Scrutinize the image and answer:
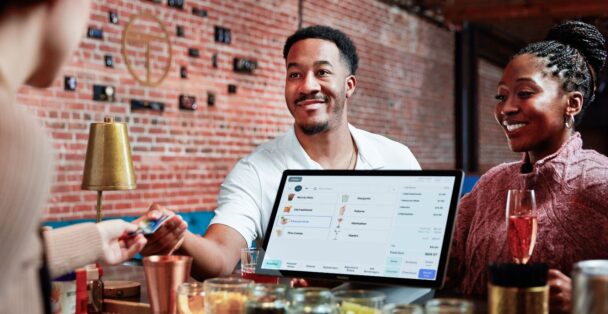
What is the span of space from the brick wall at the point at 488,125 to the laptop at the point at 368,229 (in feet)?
29.5

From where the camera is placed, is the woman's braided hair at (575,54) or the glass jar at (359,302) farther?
the woman's braided hair at (575,54)

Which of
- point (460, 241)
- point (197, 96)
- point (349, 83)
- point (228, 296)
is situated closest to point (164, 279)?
point (228, 296)

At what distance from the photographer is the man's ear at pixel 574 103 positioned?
6.00 ft

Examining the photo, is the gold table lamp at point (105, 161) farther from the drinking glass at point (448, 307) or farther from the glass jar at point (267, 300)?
the drinking glass at point (448, 307)

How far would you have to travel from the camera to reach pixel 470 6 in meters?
8.60

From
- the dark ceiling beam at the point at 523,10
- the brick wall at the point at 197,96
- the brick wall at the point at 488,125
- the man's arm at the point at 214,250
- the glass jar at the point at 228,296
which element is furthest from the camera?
the brick wall at the point at 488,125

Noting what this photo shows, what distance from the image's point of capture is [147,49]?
4.97 m

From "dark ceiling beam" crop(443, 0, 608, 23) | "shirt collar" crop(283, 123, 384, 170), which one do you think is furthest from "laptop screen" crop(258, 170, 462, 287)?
"dark ceiling beam" crop(443, 0, 608, 23)

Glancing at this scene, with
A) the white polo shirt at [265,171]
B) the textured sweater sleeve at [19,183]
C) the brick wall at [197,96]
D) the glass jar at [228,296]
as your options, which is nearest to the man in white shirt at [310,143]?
the white polo shirt at [265,171]

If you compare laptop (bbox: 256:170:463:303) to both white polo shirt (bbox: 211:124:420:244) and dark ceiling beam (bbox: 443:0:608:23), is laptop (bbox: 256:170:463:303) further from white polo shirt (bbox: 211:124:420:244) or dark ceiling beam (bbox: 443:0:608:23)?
→ dark ceiling beam (bbox: 443:0:608:23)

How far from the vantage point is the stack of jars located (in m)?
1.01

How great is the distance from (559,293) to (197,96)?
4.30 m

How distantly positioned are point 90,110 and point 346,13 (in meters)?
3.63

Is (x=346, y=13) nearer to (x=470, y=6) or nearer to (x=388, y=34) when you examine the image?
(x=388, y=34)
